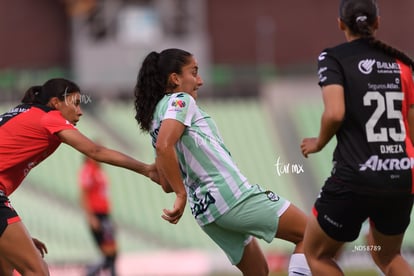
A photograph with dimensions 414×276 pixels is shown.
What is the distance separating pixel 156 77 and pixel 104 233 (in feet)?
25.6

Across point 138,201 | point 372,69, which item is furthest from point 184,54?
point 138,201

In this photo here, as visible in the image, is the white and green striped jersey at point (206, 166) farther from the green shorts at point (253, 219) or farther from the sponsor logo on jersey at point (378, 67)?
the sponsor logo on jersey at point (378, 67)

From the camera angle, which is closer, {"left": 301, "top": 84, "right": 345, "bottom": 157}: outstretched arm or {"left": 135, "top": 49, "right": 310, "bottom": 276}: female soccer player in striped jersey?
{"left": 301, "top": 84, "right": 345, "bottom": 157}: outstretched arm

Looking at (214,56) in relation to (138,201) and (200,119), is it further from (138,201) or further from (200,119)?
(200,119)

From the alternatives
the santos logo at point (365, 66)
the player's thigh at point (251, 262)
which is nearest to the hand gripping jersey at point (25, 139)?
the player's thigh at point (251, 262)

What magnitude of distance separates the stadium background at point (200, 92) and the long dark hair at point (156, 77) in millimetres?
6843

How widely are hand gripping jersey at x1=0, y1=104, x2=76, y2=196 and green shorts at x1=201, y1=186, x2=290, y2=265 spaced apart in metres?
1.26

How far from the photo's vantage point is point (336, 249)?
6.73 meters

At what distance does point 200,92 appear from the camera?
1001 inches

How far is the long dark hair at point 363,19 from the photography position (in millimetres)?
6535

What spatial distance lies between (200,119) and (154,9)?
22775 millimetres

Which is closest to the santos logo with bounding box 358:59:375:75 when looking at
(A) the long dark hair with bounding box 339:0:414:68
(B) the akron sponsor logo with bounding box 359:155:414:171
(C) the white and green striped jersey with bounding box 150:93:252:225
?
(A) the long dark hair with bounding box 339:0:414:68

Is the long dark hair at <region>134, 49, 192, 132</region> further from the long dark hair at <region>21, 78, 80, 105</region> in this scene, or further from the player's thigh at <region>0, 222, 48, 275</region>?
the player's thigh at <region>0, 222, 48, 275</region>

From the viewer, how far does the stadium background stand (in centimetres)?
1969
